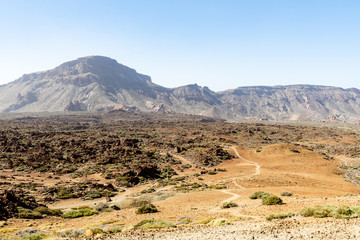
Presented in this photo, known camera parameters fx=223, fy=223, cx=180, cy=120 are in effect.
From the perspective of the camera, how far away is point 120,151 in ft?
199

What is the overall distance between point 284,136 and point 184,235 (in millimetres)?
96113

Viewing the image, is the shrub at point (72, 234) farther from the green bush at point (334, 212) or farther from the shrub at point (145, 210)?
the green bush at point (334, 212)

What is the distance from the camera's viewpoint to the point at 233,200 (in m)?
22.7

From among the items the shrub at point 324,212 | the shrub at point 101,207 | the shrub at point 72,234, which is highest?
the shrub at point 324,212

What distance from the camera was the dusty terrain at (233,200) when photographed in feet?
38.1

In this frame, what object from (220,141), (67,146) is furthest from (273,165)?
(67,146)

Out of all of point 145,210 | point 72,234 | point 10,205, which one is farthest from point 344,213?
point 10,205

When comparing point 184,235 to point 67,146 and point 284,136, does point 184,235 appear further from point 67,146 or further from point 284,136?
point 284,136

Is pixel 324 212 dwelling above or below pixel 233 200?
above

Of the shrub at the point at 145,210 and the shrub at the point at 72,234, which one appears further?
the shrub at the point at 145,210

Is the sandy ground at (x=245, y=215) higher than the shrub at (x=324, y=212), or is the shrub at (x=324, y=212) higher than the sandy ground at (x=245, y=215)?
the shrub at (x=324, y=212)

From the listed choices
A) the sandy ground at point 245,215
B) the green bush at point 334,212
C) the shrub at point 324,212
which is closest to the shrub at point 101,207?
the sandy ground at point 245,215

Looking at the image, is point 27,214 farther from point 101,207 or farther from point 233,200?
point 233,200

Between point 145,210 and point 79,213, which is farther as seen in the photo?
point 79,213
